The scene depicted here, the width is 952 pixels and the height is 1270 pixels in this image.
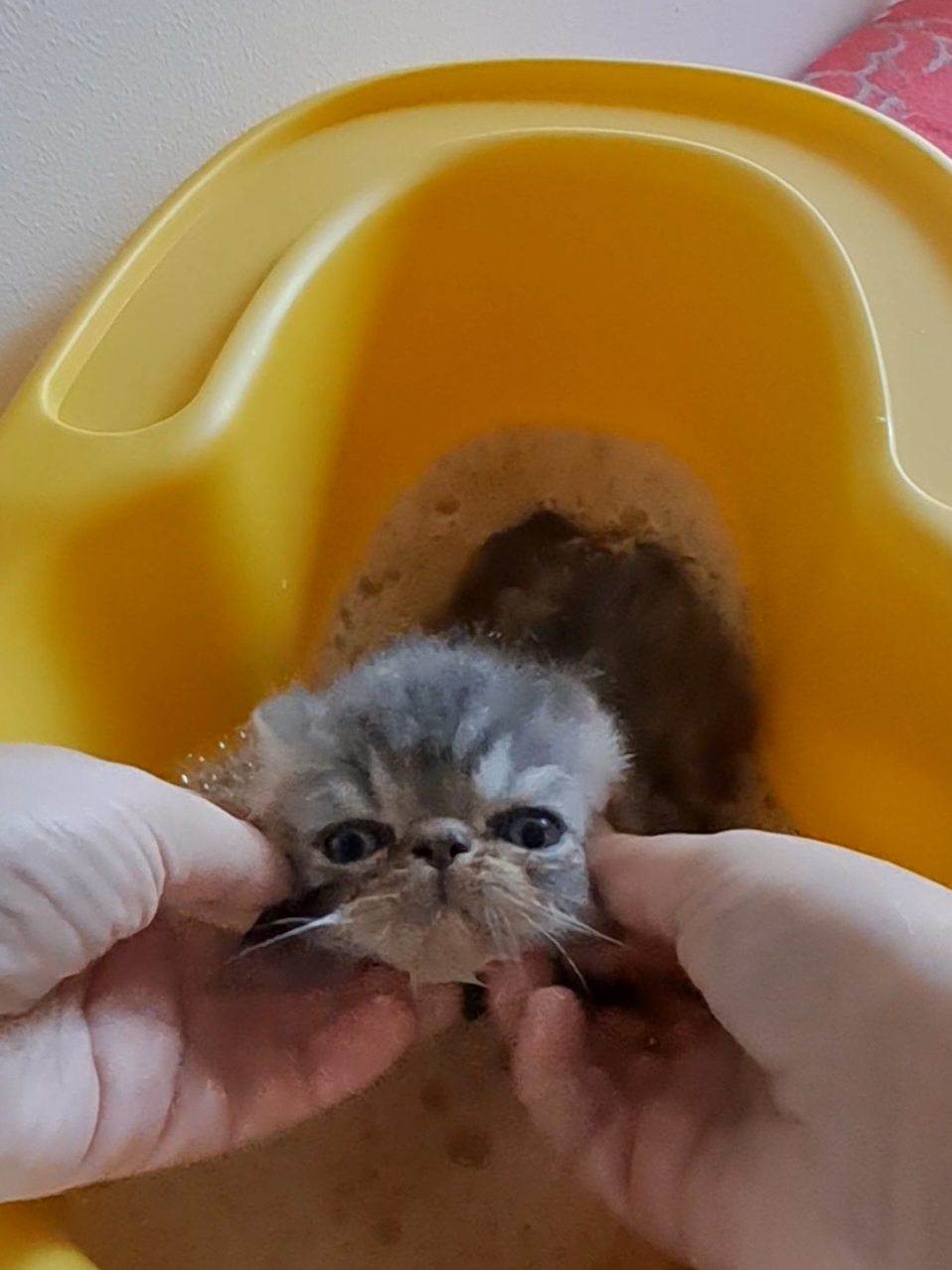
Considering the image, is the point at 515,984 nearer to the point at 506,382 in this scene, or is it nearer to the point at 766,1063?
the point at 766,1063

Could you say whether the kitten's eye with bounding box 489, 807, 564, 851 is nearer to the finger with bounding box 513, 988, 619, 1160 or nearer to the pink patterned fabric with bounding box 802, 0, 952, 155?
the finger with bounding box 513, 988, 619, 1160

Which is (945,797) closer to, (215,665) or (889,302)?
(889,302)

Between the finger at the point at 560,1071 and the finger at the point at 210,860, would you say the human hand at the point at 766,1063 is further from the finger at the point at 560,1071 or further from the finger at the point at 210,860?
the finger at the point at 210,860

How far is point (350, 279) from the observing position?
0.82 metres

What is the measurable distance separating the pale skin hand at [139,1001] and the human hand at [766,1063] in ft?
0.29

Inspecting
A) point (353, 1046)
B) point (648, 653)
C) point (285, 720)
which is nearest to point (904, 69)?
point (648, 653)

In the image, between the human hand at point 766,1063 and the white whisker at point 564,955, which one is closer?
the human hand at point 766,1063

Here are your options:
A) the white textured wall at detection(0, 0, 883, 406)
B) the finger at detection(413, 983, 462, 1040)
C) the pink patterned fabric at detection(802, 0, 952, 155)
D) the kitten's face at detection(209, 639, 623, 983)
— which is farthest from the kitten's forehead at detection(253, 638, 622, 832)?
the pink patterned fabric at detection(802, 0, 952, 155)

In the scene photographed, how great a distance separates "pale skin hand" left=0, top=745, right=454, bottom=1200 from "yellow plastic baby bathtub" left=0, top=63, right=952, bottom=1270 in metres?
0.14

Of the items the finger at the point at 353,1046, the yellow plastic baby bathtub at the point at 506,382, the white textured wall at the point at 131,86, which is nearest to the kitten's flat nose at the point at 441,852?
the finger at the point at 353,1046

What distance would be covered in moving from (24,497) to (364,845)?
10.4 inches

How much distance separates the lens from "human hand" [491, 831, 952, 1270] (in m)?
0.44

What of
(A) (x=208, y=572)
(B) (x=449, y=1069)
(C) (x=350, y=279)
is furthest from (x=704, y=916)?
(C) (x=350, y=279)

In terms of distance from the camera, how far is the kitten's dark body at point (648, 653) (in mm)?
795
